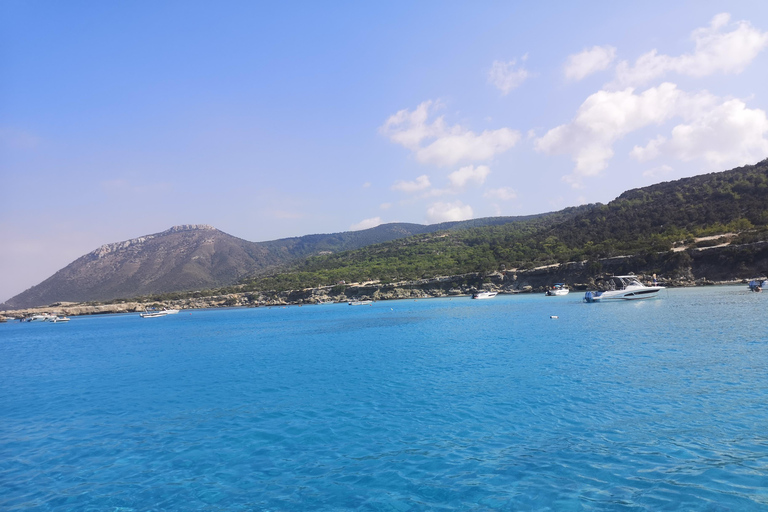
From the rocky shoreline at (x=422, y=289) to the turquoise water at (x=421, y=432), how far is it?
53.8m

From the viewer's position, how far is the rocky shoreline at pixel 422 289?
7462cm

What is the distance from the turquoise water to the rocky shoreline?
5382 centimetres

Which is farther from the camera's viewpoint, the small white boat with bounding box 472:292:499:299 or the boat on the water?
the small white boat with bounding box 472:292:499:299

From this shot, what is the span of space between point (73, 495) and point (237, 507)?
414cm

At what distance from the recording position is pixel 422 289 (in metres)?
103

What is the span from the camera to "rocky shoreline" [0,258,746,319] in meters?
74.6

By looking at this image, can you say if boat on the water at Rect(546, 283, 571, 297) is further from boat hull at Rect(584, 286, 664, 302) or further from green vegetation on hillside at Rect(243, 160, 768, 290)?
boat hull at Rect(584, 286, 664, 302)

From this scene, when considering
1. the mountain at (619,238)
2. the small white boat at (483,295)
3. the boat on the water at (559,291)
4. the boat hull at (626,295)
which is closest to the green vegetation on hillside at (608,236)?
the mountain at (619,238)

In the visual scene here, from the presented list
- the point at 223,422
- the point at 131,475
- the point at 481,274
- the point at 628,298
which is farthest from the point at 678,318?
the point at 481,274

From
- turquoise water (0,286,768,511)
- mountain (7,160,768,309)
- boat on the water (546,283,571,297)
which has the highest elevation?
mountain (7,160,768,309)

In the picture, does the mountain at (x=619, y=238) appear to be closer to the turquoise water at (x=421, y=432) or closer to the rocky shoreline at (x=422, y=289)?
the rocky shoreline at (x=422, y=289)

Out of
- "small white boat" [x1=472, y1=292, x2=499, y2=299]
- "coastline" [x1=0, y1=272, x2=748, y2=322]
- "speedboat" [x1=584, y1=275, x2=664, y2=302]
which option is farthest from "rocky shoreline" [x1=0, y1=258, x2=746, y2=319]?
"speedboat" [x1=584, y1=275, x2=664, y2=302]

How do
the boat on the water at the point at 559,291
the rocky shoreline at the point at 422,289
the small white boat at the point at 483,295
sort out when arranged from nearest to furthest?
the boat on the water at the point at 559,291 < the rocky shoreline at the point at 422,289 < the small white boat at the point at 483,295

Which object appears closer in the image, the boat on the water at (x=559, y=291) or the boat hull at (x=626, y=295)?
the boat hull at (x=626, y=295)
